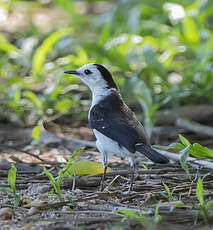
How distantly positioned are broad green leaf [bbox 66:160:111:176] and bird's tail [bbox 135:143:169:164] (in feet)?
2.00

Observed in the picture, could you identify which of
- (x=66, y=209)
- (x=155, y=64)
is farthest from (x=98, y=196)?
(x=155, y=64)

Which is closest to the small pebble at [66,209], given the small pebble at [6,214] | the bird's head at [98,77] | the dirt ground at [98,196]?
the dirt ground at [98,196]

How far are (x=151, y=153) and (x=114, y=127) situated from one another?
1.45ft

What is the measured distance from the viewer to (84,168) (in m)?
3.88

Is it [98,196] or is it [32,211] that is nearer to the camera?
[32,211]

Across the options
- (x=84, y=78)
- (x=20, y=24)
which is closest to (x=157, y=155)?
(x=84, y=78)

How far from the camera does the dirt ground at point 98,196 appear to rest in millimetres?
2789

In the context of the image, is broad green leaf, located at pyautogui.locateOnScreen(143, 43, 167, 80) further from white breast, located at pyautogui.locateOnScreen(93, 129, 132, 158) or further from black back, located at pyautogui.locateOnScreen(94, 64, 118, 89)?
white breast, located at pyautogui.locateOnScreen(93, 129, 132, 158)

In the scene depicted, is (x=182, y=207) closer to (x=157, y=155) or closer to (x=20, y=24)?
(x=157, y=155)

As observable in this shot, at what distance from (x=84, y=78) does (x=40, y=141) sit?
1.01 m

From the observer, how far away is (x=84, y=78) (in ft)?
15.0

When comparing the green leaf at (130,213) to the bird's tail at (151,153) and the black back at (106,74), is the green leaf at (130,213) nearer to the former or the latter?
the bird's tail at (151,153)

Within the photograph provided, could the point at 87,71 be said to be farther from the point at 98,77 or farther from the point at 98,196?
the point at 98,196

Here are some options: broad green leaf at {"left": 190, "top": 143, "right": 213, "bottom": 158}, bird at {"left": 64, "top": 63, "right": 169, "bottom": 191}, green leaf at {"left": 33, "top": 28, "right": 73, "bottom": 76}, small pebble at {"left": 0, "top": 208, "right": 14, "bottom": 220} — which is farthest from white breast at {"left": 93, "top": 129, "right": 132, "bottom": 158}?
green leaf at {"left": 33, "top": 28, "right": 73, "bottom": 76}
